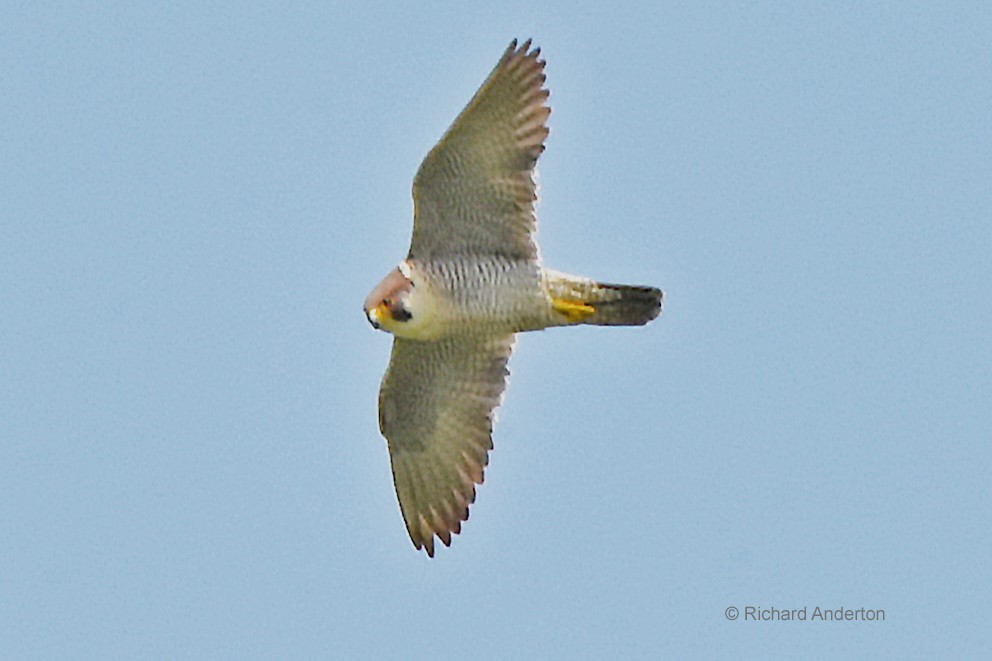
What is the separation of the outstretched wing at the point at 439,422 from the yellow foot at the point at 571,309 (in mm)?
777

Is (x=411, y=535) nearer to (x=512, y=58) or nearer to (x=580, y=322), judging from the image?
(x=580, y=322)

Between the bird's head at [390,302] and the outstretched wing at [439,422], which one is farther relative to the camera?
the outstretched wing at [439,422]

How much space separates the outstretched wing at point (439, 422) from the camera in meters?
15.0

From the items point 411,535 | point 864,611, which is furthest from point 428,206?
point 864,611

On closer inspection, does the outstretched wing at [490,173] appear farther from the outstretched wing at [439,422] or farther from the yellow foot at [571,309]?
the outstretched wing at [439,422]

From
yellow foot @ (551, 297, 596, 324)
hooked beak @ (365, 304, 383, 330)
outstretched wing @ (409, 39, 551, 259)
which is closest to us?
outstretched wing @ (409, 39, 551, 259)

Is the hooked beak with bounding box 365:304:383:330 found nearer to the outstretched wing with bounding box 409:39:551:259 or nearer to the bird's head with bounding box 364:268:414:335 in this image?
the bird's head with bounding box 364:268:414:335

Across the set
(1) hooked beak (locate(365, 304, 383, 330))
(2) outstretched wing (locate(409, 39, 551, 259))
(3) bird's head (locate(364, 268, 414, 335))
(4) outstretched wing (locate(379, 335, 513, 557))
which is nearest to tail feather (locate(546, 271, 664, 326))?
(2) outstretched wing (locate(409, 39, 551, 259))

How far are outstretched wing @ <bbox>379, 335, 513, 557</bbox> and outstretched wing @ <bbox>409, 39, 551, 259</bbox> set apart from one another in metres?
0.92

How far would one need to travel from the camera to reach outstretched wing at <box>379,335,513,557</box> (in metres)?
15.0

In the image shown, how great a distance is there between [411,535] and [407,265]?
2094mm

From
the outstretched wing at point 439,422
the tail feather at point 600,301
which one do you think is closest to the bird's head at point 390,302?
the outstretched wing at point 439,422

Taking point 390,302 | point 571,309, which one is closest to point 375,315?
point 390,302

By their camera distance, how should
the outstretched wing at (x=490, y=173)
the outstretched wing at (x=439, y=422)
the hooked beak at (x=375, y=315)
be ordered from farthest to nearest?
the outstretched wing at (x=439, y=422), the hooked beak at (x=375, y=315), the outstretched wing at (x=490, y=173)
